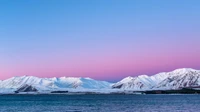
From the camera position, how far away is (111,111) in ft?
244

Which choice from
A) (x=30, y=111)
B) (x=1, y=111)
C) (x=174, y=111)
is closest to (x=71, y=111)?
(x=30, y=111)

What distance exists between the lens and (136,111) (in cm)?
7375

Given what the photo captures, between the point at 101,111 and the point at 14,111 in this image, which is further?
the point at 14,111

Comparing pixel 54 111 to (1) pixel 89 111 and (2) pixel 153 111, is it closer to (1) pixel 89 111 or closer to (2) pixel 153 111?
(1) pixel 89 111

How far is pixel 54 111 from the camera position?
77.2 m

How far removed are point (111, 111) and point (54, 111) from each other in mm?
11807

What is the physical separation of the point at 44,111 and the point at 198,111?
1197 inches

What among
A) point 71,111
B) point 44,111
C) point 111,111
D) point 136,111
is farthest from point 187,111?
point 44,111

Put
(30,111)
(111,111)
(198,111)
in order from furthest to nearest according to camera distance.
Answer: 1. (30,111)
2. (111,111)
3. (198,111)

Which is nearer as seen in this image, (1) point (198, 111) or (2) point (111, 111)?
(1) point (198, 111)

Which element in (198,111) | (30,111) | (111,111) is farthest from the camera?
(30,111)

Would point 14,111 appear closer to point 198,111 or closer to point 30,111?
point 30,111

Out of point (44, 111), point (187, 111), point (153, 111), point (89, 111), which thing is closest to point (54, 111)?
point (44, 111)

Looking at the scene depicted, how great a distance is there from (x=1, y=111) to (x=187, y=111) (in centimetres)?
3787
